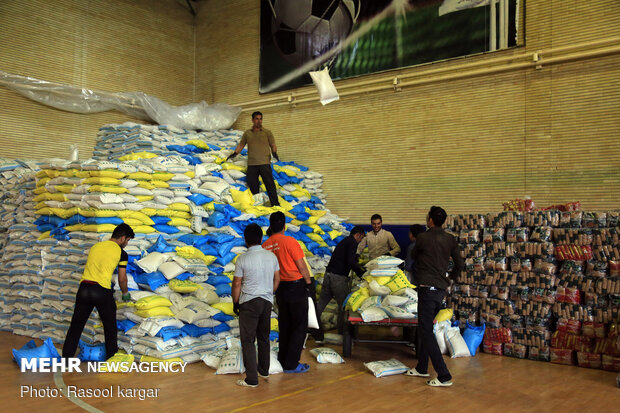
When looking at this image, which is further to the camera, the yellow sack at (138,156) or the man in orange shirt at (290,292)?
the yellow sack at (138,156)

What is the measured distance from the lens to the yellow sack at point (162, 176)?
740cm

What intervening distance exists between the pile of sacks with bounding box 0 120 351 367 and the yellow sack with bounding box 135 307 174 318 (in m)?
0.01

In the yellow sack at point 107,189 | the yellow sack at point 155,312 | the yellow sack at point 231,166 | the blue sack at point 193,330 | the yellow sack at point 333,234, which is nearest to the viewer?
the yellow sack at point 155,312

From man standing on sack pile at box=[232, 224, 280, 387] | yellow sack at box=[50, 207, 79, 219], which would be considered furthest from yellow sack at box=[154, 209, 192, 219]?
man standing on sack pile at box=[232, 224, 280, 387]

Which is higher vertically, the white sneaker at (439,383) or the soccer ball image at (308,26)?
the soccer ball image at (308,26)

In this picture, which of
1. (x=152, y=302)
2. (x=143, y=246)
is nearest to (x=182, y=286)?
(x=152, y=302)

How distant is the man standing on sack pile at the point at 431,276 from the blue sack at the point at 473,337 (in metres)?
1.43

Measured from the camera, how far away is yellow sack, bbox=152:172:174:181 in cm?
740

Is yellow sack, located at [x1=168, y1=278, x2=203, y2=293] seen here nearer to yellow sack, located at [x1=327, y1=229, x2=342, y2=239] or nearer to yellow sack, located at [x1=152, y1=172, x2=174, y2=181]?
yellow sack, located at [x1=152, y1=172, x2=174, y2=181]

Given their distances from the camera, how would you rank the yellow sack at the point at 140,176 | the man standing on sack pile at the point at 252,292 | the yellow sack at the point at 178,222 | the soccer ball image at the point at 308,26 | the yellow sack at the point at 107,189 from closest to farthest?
the man standing on sack pile at the point at 252,292, the yellow sack at the point at 107,189, the yellow sack at the point at 140,176, the yellow sack at the point at 178,222, the soccer ball image at the point at 308,26

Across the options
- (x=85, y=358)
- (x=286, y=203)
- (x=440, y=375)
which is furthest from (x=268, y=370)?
(x=286, y=203)

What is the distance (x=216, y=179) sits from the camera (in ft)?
27.4

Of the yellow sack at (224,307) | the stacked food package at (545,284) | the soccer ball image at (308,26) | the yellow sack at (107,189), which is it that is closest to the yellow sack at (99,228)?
the yellow sack at (107,189)

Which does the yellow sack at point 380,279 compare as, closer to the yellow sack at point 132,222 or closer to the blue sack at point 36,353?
the yellow sack at point 132,222
